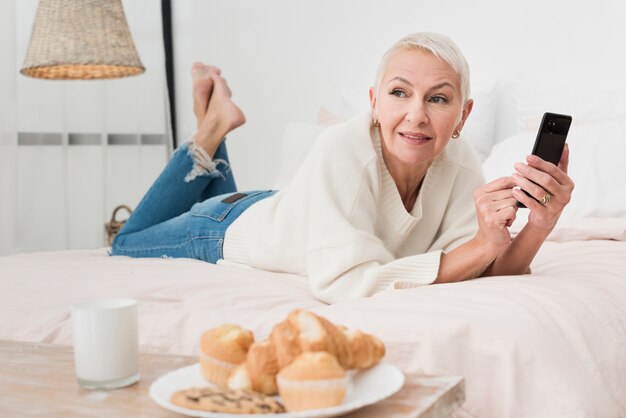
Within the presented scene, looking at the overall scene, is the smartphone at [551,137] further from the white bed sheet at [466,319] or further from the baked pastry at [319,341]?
the baked pastry at [319,341]

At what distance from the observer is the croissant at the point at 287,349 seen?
2.50 ft

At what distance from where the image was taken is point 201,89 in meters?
2.47

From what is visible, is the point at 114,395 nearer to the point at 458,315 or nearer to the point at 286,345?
the point at 286,345

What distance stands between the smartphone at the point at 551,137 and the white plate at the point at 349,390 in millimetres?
683

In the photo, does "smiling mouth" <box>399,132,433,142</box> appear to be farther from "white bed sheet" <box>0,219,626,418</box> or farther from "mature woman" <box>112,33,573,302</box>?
"white bed sheet" <box>0,219,626,418</box>

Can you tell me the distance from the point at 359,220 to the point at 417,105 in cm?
24

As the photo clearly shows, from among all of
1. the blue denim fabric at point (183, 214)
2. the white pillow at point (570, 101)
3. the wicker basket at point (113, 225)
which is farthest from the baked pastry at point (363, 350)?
the wicker basket at point (113, 225)

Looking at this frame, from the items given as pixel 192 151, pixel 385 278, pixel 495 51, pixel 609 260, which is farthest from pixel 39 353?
pixel 495 51

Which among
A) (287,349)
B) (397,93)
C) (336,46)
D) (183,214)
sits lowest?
(183,214)

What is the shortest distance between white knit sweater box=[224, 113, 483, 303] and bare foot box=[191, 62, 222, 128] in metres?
0.61

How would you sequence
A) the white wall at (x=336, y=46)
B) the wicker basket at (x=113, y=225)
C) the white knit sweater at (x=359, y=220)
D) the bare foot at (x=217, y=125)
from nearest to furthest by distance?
the white knit sweater at (x=359, y=220) → the bare foot at (x=217, y=125) → the white wall at (x=336, y=46) → the wicker basket at (x=113, y=225)

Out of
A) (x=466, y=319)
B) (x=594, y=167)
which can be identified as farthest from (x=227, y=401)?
(x=594, y=167)

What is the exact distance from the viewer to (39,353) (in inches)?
40.4

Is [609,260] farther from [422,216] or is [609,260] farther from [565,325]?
[565,325]
